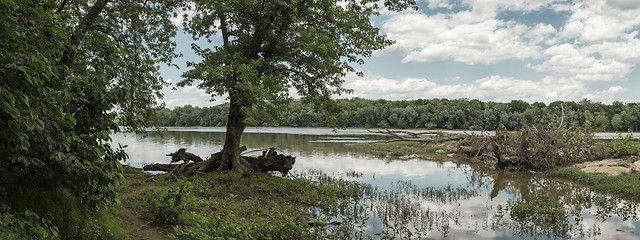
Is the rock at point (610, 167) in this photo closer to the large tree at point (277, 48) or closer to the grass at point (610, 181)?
the grass at point (610, 181)

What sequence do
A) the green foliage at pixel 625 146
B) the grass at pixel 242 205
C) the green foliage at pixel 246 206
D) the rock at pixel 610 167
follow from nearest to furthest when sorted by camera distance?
the green foliage at pixel 246 206 → the grass at pixel 242 205 → the rock at pixel 610 167 → the green foliage at pixel 625 146

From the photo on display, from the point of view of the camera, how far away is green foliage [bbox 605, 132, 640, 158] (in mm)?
21875

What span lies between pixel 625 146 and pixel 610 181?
6.29m

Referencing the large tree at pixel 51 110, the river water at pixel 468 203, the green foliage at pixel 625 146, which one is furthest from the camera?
the green foliage at pixel 625 146

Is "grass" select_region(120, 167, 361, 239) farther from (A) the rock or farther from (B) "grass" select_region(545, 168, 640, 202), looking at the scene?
(A) the rock

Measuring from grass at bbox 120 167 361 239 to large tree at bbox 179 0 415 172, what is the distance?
8.87 ft

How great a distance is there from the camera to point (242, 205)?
1273cm

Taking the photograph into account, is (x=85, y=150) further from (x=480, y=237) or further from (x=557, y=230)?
(x=557, y=230)

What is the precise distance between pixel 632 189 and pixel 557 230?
815 cm

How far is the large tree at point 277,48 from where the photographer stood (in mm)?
15203

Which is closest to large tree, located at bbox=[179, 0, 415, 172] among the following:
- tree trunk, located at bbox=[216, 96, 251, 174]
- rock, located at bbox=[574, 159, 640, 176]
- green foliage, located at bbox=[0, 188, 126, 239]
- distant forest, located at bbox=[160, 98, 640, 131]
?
tree trunk, located at bbox=[216, 96, 251, 174]

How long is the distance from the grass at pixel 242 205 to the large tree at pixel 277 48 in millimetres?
2705

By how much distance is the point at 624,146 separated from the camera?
72.9 ft

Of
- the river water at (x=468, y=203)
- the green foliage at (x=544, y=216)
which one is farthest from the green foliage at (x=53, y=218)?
the green foliage at (x=544, y=216)
